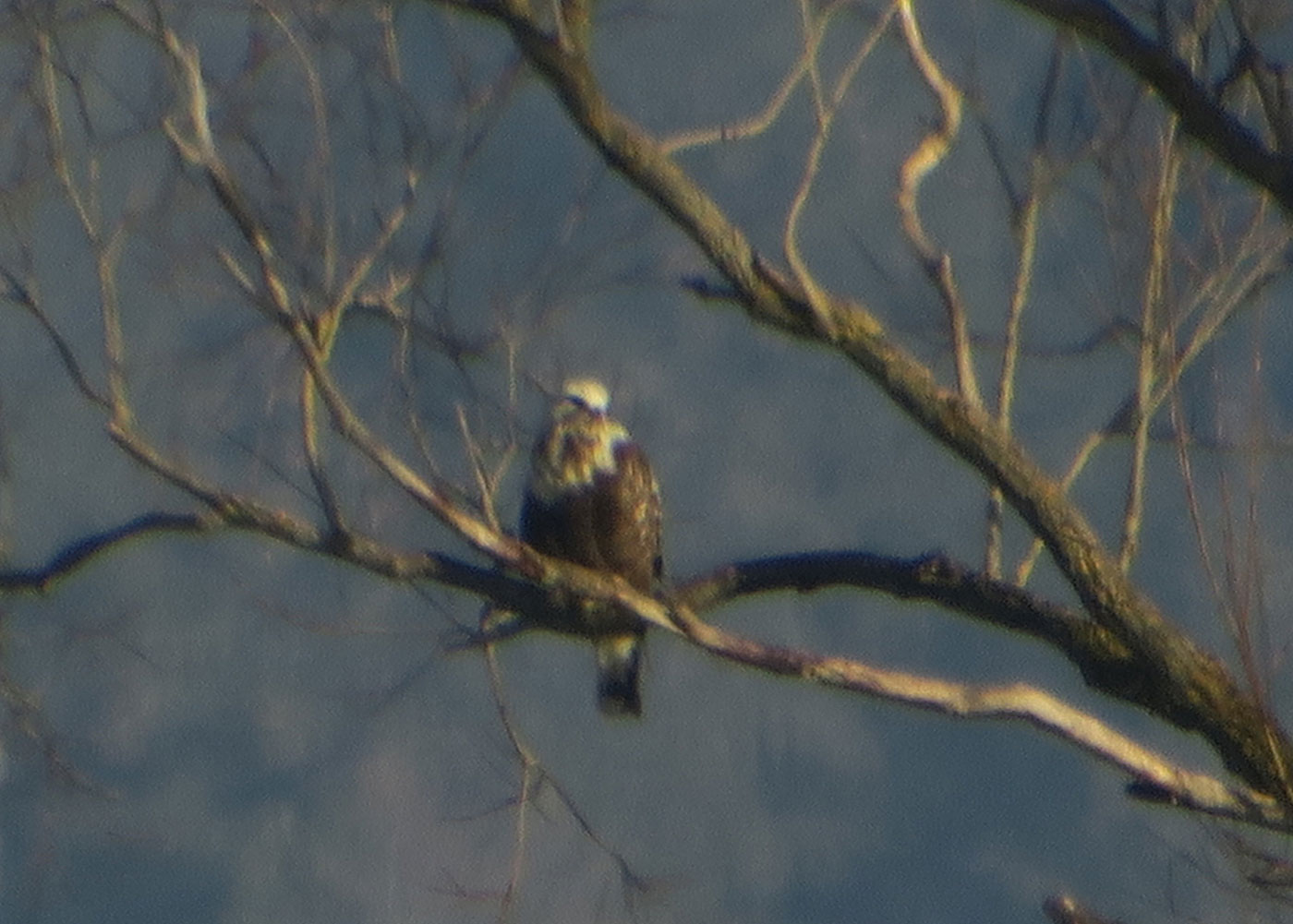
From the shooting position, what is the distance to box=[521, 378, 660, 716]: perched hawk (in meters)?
4.37

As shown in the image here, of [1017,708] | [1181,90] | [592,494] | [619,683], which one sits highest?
[1181,90]

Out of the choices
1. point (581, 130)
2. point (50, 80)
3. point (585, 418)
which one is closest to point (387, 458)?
point (581, 130)

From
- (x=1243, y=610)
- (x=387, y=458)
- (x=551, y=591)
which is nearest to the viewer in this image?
(x=1243, y=610)

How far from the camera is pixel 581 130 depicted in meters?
3.20

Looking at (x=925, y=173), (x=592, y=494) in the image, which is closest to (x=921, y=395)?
(x=925, y=173)

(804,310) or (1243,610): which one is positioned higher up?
(1243,610)

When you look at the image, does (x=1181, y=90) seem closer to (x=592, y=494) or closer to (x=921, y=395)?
(x=921, y=395)

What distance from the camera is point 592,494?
438 centimetres

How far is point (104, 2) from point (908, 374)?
1.62 metres

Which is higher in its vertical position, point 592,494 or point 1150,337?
point 1150,337

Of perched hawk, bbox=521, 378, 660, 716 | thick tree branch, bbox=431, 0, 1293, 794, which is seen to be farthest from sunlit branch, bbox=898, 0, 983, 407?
perched hawk, bbox=521, 378, 660, 716

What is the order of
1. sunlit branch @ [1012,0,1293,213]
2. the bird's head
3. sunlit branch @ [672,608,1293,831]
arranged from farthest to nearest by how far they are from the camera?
the bird's head
sunlit branch @ [672,608,1293,831]
sunlit branch @ [1012,0,1293,213]

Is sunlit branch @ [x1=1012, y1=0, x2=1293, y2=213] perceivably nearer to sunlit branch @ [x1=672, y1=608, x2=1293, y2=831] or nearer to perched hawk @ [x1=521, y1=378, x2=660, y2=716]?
sunlit branch @ [x1=672, y1=608, x2=1293, y2=831]

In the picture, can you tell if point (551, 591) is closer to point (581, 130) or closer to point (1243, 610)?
point (581, 130)
